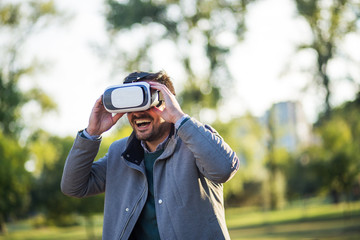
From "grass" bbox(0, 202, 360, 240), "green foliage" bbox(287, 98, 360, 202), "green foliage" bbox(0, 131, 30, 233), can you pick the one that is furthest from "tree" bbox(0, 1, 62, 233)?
"green foliage" bbox(287, 98, 360, 202)

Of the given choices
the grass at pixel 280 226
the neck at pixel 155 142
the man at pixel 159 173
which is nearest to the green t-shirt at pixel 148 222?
the man at pixel 159 173

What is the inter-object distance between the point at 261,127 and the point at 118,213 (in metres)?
21.5

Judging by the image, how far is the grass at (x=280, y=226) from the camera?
1917 cm

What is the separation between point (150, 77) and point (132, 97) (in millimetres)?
322

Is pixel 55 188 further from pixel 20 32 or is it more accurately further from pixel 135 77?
pixel 135 77

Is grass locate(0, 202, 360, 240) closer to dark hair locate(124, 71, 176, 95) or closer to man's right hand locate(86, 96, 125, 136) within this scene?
dark hair locate(124, 71, 176, 95)

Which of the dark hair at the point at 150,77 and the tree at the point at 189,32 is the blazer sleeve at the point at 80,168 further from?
the tree at the point at 189,32

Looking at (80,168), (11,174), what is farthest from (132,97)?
(11,174)

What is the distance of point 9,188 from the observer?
15.7 metres

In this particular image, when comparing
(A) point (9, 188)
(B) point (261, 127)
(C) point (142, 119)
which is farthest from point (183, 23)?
(C) point (142, 119)

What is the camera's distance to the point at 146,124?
2.56 m

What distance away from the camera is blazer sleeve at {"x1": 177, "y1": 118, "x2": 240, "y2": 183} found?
7.54ft

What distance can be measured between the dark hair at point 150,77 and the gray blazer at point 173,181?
1.13 feet

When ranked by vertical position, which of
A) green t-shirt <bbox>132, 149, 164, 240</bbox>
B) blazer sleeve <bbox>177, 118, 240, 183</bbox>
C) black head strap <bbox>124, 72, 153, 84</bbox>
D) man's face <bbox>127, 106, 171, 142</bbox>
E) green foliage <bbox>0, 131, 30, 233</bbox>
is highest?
green foliage <bbox>0, 131, 30, 233</bbox>
